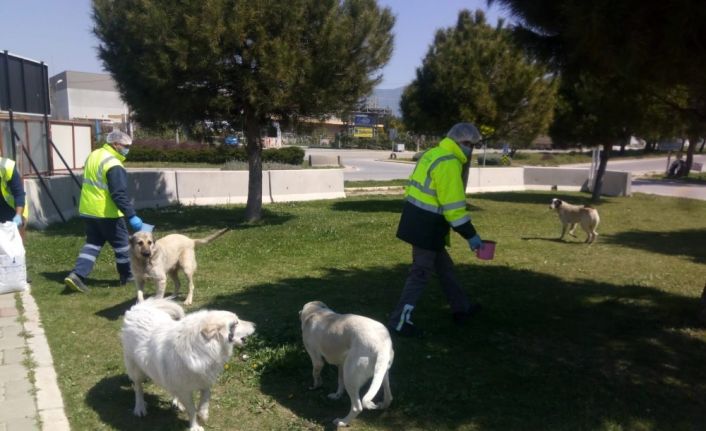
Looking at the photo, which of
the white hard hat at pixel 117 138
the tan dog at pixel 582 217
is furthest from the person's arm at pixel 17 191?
the tan dog at pixel 582 217

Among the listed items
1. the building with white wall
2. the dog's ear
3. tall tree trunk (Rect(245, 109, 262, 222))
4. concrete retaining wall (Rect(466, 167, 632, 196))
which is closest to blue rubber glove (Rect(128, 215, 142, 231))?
Answer: the dog's ear

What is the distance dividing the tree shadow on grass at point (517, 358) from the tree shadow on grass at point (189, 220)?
17.5 ft

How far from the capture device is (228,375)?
4.82 meters

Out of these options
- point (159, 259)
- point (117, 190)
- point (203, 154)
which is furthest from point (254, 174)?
point (203, 154)

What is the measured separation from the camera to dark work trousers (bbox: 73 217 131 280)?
23.4ft

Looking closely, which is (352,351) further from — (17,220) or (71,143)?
(71,143)

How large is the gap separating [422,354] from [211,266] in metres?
4.53

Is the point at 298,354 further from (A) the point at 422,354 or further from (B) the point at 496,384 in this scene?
(B) the point at 496,384

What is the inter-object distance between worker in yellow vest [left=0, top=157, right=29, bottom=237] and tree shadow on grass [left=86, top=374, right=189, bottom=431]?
3.65 m

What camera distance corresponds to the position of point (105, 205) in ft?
22.8

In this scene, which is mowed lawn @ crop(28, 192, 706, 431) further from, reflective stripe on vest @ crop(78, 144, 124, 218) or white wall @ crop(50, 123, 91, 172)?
white wall @ crop(50, 123, 91, 172)

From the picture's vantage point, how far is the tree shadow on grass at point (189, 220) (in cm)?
1159

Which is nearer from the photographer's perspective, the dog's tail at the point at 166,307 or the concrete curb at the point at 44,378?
the concrete curb at the point at 44,378

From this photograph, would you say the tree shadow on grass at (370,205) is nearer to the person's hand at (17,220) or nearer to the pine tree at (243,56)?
the pine tree at (243,56)
